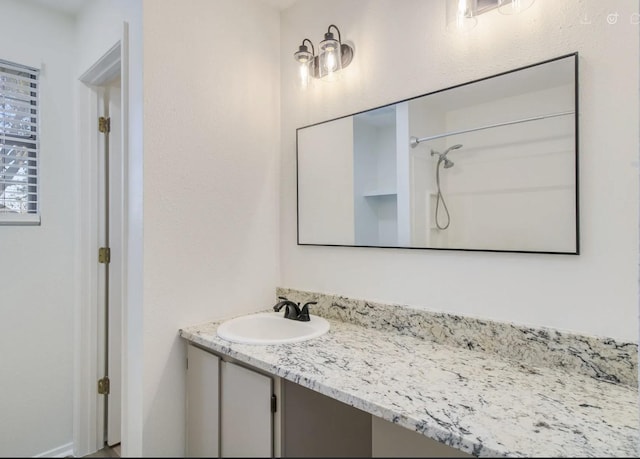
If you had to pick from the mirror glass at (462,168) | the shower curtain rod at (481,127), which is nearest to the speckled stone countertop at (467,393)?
the mirror glass at (462,168)

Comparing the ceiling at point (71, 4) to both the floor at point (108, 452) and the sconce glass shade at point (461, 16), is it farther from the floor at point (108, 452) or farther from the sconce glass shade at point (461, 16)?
the floor at point (108, 452)

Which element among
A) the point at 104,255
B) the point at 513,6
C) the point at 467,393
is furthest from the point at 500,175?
the point at 104,255

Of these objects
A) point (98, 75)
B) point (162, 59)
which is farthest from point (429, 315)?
point (98, 75)

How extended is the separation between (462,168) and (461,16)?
0.56m

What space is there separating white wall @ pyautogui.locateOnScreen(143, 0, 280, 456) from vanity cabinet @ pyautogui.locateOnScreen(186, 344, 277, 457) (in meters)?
0.08

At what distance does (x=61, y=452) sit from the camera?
199cm

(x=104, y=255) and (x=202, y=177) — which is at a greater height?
(x=202, y=177)

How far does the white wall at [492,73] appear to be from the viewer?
1008 mm

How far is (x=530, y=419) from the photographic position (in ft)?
2.68

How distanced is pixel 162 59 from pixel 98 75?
2.18 feet

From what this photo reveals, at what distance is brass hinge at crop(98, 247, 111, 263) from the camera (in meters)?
2.04

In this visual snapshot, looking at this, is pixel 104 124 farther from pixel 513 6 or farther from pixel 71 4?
pixel 513 6

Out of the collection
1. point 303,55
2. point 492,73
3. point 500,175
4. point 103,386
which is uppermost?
point 303,55

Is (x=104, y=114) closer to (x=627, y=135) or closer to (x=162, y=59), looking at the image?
(x=162, y=59)
